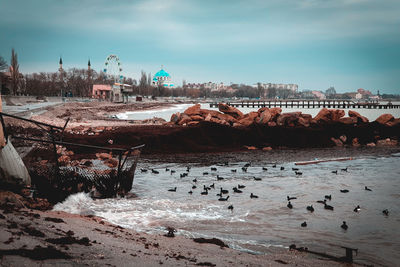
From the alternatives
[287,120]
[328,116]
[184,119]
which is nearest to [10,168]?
[184,119]

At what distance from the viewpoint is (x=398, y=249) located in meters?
7.35

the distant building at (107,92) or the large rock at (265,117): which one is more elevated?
the distant building at (107,92)

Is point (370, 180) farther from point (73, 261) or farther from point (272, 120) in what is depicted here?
point (272, 120)

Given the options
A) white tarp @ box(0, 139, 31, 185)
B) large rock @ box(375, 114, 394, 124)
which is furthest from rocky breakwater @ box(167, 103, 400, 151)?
white tarp @ box(0, 139, 31, 185)

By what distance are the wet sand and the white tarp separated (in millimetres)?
1155

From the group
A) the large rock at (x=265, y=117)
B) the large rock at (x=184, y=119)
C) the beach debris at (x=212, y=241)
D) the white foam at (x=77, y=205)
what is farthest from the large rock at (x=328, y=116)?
the beach debris at (x=212, y=241)

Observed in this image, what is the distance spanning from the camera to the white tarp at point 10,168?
7.07 meters

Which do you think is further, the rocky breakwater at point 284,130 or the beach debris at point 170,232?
the rocky breakwater at point 284,130

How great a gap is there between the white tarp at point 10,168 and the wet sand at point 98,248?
1155mm

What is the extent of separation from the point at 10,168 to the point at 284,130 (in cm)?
2238

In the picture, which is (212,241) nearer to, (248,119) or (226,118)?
(248,119)

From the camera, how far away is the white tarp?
7070mm

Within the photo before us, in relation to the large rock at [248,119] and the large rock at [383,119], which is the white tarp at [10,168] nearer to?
the large rock at [248,119]

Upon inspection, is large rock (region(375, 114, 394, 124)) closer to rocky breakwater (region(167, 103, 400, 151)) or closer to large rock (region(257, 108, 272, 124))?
rocky breakwater (region(167, 103, 400, 151))
